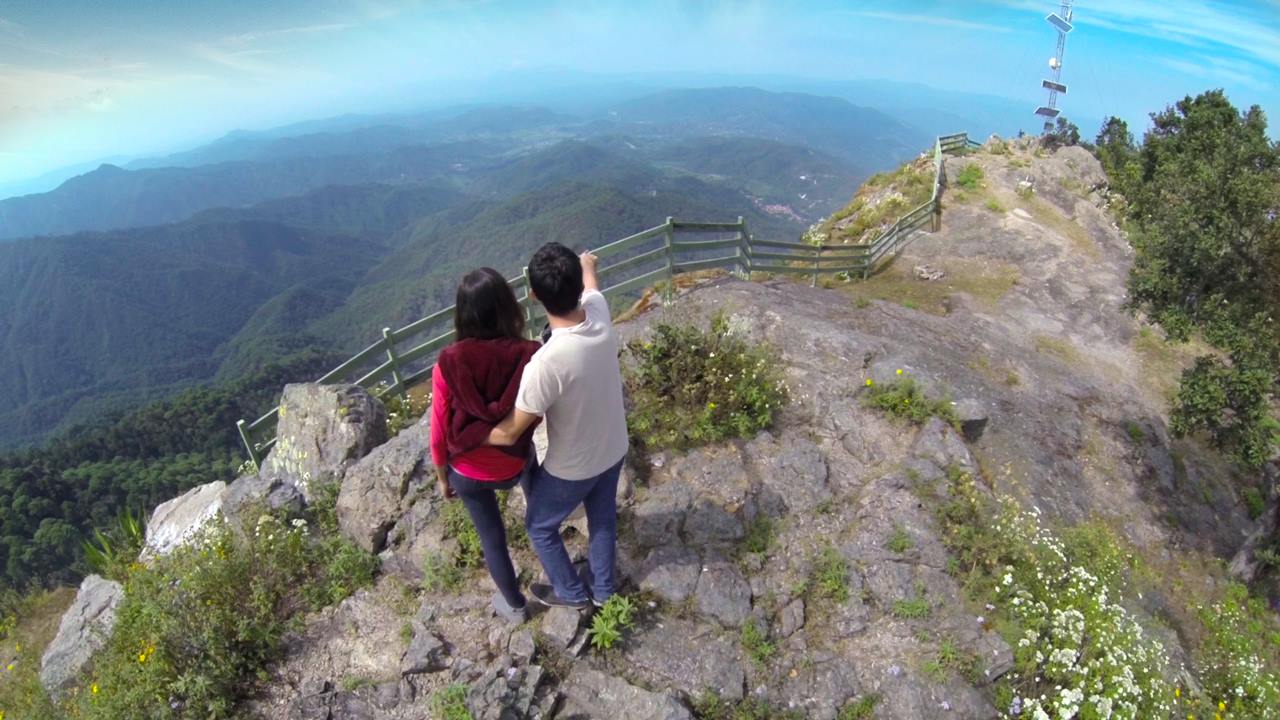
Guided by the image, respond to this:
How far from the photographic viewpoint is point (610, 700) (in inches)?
162

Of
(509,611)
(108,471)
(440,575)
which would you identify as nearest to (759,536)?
(509,611)

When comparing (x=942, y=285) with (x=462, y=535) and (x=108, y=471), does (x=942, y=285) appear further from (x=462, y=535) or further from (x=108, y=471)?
(x=108, y=471)

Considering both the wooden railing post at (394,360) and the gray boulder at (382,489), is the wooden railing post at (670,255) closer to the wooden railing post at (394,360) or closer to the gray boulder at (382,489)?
the wooden railing post at (394,360)

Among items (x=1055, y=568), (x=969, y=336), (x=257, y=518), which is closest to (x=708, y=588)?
(x=1055, y=568)

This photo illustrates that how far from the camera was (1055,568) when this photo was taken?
6.04 meters

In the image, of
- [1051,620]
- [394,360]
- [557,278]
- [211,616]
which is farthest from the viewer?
[394,360]

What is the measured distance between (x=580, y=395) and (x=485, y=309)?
0.74 m

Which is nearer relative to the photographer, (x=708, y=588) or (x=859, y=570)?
(x=708, y=588)

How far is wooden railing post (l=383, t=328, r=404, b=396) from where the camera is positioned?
845 cm

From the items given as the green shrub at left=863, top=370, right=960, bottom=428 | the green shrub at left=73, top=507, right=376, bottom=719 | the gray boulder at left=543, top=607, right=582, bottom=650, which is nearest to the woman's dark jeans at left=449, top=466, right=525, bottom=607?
the gray boulder at left=543, top=607, right=582, bottom=650

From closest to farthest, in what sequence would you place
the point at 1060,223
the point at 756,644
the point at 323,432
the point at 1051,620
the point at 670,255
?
the point at 756,644
the point at 1051,620
the point at 323,432
the point at 670,255
the point at 1060,223

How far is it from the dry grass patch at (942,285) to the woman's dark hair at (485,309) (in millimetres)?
11955

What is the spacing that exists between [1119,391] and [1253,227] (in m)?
5.16

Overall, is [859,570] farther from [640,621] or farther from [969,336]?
[969,336]
